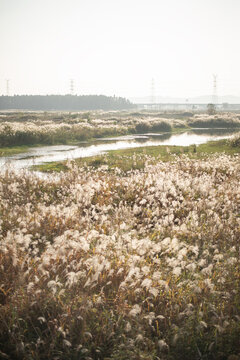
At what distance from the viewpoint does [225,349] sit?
9.86 feet

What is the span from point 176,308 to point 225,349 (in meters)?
0.61

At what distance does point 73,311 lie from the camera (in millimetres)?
3082

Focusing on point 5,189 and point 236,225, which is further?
point 5,189

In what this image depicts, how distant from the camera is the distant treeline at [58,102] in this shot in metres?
139

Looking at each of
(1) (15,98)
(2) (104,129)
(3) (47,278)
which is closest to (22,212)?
(3) (47,278)

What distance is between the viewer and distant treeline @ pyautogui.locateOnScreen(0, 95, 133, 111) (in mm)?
139000

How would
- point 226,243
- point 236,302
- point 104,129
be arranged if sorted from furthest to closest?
1. point 104,129
2. point 226,243
3. point 236,302

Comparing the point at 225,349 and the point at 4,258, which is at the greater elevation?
the point at 4,258

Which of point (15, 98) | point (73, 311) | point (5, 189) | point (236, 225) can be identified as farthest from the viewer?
point (15, 98)

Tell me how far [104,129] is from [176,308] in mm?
28811

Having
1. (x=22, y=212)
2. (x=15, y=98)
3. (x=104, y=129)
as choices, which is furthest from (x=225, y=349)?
(x=15, y=98)

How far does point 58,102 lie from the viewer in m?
145

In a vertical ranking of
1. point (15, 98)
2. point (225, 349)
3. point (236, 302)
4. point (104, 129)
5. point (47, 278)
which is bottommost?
point (225, 349)

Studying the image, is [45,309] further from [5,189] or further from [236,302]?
[5,189]
